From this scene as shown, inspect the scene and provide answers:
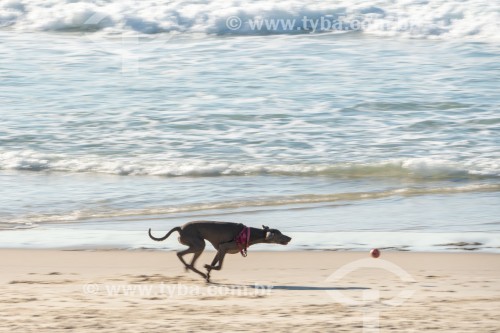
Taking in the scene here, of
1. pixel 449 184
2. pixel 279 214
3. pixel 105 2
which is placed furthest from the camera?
pixel 105 2

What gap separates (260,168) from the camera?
1141 cm

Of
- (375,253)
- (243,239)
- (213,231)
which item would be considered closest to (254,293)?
(243,239)

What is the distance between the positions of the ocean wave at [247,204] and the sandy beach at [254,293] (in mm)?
1318

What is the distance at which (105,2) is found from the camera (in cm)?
2278

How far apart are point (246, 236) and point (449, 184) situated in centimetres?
423

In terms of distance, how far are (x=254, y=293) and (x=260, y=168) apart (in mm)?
4792

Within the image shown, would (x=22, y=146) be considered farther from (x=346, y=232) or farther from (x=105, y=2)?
(x=105, y=2)

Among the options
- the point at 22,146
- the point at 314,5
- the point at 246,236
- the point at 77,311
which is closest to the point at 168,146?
the point at 22,146

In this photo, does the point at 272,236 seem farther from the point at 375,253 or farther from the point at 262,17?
the point at 262,17

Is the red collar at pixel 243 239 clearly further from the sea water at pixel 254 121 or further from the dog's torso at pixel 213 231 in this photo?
the sea water at pixel 254 121

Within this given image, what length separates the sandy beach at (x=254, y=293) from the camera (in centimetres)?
592

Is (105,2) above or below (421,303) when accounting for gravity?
above

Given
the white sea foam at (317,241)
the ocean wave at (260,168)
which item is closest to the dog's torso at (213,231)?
the white sea foam at (317,241)

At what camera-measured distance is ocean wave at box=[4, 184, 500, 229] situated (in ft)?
30.2
